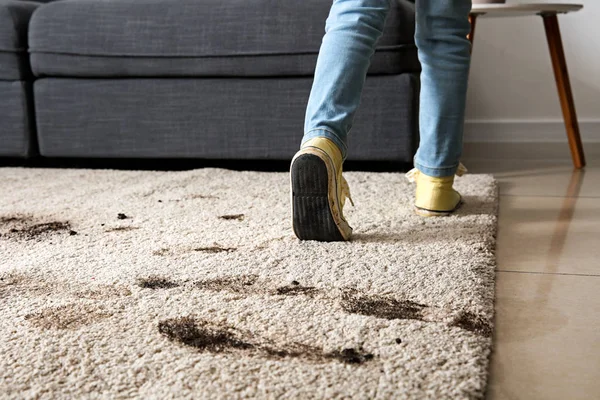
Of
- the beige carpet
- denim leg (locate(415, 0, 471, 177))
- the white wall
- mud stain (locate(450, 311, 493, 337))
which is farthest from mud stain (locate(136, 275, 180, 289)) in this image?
the white wall

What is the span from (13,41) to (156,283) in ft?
4.38

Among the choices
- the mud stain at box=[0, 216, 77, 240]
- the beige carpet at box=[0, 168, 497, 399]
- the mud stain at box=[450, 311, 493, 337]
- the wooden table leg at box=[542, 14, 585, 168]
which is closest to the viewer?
the beige carpet at box=[0, 168, 497, 399]

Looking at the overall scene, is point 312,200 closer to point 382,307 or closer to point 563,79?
point 382,307

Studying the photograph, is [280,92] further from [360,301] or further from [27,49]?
[360,301]

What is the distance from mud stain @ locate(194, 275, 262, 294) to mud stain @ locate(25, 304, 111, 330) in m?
0.14

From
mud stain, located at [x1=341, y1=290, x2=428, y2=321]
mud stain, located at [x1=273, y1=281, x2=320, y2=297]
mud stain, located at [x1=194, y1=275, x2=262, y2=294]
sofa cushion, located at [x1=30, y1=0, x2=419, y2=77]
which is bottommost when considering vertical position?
mud stain, located at [x1=194, y1=275, x2=262, y2=294]

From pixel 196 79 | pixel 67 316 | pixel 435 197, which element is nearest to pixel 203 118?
pixel 196 79

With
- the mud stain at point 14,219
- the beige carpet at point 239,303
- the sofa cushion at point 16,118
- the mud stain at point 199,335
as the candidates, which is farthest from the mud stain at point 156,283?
the sofa cushion at point 16,118

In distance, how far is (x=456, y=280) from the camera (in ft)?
2.96

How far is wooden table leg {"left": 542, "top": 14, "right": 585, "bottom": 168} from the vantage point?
6.73 feet

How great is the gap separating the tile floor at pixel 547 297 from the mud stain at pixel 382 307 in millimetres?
95

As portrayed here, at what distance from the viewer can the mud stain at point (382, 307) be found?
79 centimetres

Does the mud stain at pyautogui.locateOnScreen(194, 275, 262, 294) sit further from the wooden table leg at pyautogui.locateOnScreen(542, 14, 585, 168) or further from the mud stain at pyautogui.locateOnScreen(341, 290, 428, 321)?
the wooden table leg at pyautogui.locateOnScreen(542, 14, 585, 168)

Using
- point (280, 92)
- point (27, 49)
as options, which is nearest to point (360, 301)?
point (280, 92)
